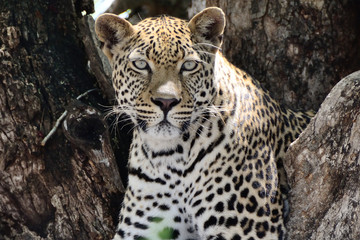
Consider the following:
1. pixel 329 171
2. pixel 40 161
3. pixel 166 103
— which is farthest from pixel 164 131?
pixel 40 161

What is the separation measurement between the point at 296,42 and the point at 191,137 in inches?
76.9

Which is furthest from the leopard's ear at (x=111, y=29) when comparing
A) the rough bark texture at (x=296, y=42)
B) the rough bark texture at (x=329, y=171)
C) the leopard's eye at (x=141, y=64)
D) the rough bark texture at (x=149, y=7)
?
the rough bark texture at (x=149, y=7)

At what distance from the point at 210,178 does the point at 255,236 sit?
1.86 feet

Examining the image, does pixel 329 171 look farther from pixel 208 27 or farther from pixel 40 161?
pixel 40 161

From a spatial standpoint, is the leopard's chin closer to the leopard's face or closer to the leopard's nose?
the leopard's face

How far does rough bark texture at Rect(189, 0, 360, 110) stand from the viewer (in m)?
6.94

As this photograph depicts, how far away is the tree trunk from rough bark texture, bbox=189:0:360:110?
5.97 feet

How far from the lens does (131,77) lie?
5.45 meters

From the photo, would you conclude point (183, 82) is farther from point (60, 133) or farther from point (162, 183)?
point (60, 133)

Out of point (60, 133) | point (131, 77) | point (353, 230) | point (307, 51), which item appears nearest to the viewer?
point (353, 230)

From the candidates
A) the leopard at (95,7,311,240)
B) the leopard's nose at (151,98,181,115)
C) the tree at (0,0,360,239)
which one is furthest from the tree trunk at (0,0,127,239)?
the leopard's nose at (151,98,181,115)

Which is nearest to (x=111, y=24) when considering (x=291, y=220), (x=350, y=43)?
(x=291, y=220)

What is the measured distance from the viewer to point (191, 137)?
18.4 feet

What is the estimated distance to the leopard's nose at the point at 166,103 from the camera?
5.18m
